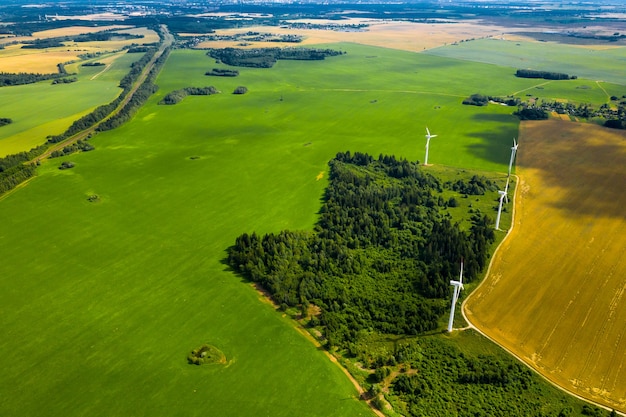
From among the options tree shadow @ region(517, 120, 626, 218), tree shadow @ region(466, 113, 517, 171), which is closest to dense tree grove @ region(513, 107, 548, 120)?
tree shadow @ region(466, 113, 517, 171)

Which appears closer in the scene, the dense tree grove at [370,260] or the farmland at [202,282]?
the farmland at [202,282]

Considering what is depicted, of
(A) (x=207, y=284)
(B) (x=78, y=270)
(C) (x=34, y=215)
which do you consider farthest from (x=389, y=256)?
(C) (x=34, y=215)

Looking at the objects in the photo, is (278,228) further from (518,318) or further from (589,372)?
(589,372)

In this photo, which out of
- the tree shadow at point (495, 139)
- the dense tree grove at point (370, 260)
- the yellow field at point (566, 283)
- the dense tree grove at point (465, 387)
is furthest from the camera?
the tree shadow at point (495, 139)

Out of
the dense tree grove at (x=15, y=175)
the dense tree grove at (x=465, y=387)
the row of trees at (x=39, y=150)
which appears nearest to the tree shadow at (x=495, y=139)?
the dense tree grove at (x=465, y=387)

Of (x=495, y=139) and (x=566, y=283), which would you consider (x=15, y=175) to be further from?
(x=495, y=139)

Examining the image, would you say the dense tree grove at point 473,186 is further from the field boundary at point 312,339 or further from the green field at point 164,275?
the field boundary at point 312,339

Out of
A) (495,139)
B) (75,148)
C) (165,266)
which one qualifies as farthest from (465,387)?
(75,148)
